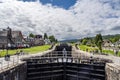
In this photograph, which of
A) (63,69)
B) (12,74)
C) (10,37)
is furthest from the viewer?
(10,37)

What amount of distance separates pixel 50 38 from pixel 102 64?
160254 millimetres

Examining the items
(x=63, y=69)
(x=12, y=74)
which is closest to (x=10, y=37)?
(x=63, y=69)

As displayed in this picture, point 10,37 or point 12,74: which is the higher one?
point 10,37

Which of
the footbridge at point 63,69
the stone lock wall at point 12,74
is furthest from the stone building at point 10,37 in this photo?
the stone lock wall at point 12,74

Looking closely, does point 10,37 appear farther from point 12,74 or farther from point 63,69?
point 12,74

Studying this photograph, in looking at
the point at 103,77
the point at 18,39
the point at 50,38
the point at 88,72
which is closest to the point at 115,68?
the point at 103,77

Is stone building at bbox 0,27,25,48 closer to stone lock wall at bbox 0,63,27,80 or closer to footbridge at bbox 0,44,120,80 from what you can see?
footbridge at bbox 0,44,120,80

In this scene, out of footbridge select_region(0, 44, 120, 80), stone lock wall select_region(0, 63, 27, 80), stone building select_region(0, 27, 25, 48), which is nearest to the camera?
stone lock wall select_region(0, 63, 27, 80)

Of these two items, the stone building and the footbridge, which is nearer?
the footbridge

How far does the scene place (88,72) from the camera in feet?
110

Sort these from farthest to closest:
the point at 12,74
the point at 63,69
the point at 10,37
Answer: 1. the point at 10,37
2. the point at 63,69
3. the point at 12,74

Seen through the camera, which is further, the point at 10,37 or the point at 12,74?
the point at 10,37

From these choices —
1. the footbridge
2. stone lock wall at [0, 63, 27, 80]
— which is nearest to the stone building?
the footbridge

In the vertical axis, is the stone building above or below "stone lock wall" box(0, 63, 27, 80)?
above
